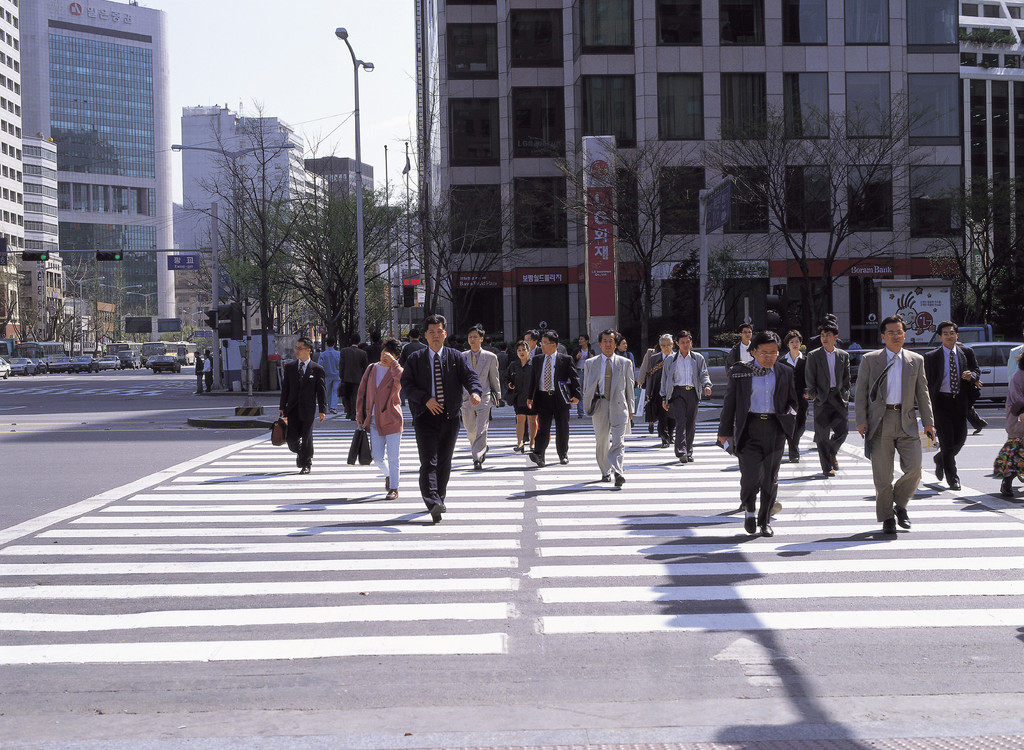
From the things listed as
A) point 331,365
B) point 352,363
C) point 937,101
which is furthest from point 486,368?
point 937,101

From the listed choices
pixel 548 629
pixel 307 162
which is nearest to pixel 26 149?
pixel 307 162

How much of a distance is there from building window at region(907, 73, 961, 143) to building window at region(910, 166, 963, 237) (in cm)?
159

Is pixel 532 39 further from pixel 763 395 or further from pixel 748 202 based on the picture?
pixel 763 395

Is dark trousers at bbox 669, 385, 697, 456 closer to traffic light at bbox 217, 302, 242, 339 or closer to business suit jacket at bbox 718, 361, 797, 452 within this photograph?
business suit jacket at bbox 718, 361, 797, 452

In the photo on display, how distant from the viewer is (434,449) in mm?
10609

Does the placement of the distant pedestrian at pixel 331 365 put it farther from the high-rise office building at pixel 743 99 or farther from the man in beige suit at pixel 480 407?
the high-rise office building at pixel 743 99

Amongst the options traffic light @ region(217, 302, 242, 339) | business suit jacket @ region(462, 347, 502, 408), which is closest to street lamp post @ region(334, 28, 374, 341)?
traffic light @ region(217, 302, 242, 339)

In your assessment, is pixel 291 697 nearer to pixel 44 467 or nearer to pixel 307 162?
pixel 44 467

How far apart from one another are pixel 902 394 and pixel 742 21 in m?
39.9

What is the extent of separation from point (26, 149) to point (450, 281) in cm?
12263

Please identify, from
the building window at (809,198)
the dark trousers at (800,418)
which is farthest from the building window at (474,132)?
the dark trousers at (800,418)

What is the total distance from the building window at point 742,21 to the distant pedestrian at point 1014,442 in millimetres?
36750

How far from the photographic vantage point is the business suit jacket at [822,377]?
13781 millimetres

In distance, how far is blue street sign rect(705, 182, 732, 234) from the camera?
91.9 feet
